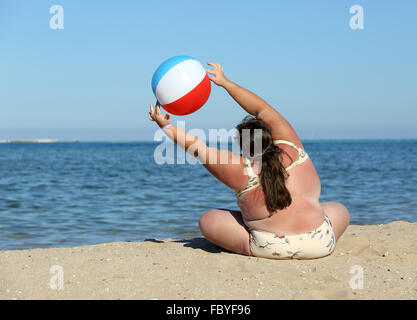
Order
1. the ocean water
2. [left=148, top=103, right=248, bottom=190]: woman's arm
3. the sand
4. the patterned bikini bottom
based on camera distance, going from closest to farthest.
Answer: the sand
[left=148, top=103, right=248, bottom=190]: woman's arm
the patterned bikini bottom
the ocean water

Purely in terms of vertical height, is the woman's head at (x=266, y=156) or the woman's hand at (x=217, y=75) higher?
the woman's hand at (x=217, y=75)

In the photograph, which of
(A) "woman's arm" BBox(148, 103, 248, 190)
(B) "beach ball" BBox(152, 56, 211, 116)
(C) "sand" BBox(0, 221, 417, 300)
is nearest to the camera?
(C) "sand" BBox(0, 221, 417, 300)

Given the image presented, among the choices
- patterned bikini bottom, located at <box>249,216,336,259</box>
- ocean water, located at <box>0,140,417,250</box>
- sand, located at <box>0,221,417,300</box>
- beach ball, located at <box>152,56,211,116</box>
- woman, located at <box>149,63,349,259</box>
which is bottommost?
ocean water, located at <box>0,140,417,250</box>

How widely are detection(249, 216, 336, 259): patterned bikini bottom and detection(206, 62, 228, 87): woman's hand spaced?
1.33 m

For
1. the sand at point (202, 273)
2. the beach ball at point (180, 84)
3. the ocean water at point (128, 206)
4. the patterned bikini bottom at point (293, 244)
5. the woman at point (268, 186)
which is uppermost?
the beach ball at point (180, 84)

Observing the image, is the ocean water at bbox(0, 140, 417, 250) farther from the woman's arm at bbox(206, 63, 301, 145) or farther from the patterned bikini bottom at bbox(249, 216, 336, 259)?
the woman's arm at bbox(206, 63, 301, 145)

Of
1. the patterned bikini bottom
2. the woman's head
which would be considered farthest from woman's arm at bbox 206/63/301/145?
the patterned bikini bottom

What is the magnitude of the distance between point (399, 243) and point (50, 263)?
11.5 ft

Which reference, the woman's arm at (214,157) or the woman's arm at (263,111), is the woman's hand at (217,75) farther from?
the woman's arm at (214,157)

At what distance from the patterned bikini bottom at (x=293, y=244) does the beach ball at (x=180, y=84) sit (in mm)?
1263

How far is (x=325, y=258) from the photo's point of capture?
4152 millimetres

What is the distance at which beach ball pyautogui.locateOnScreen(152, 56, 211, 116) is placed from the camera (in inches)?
157

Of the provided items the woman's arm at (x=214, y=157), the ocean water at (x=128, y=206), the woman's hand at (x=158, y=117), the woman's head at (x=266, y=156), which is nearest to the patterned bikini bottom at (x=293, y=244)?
the woman's head at (x=266, y=156)

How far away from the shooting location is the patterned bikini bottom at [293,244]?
3.88m
